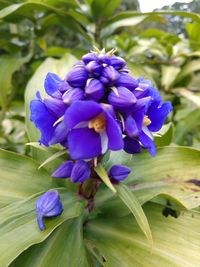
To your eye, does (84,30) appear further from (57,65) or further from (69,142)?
(69,142)

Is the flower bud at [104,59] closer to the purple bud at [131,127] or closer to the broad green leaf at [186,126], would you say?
the purple bud at [131,127]

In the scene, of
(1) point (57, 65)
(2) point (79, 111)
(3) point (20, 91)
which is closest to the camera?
(2) point (79, 111)

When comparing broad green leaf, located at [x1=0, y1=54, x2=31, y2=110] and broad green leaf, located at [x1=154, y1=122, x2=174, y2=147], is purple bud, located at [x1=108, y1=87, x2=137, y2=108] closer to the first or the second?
broad green leaf, located at [x1=154, y1=122, x2=174, y2=147]

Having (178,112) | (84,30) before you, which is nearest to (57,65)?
(84,30)

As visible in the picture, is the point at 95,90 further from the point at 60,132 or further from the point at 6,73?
the point at 6,73

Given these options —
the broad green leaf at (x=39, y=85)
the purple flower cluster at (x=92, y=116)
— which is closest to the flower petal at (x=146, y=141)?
the purple flower cluster at (x=92, y=116)

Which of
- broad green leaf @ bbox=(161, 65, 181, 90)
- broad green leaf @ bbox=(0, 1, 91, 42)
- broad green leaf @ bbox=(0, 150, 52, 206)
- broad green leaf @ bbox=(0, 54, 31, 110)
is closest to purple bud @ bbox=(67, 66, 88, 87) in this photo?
broad green leaf @ bbox=(0, 150, 52, 206)

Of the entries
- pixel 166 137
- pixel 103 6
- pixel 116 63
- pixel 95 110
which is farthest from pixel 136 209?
pixel 103 6
